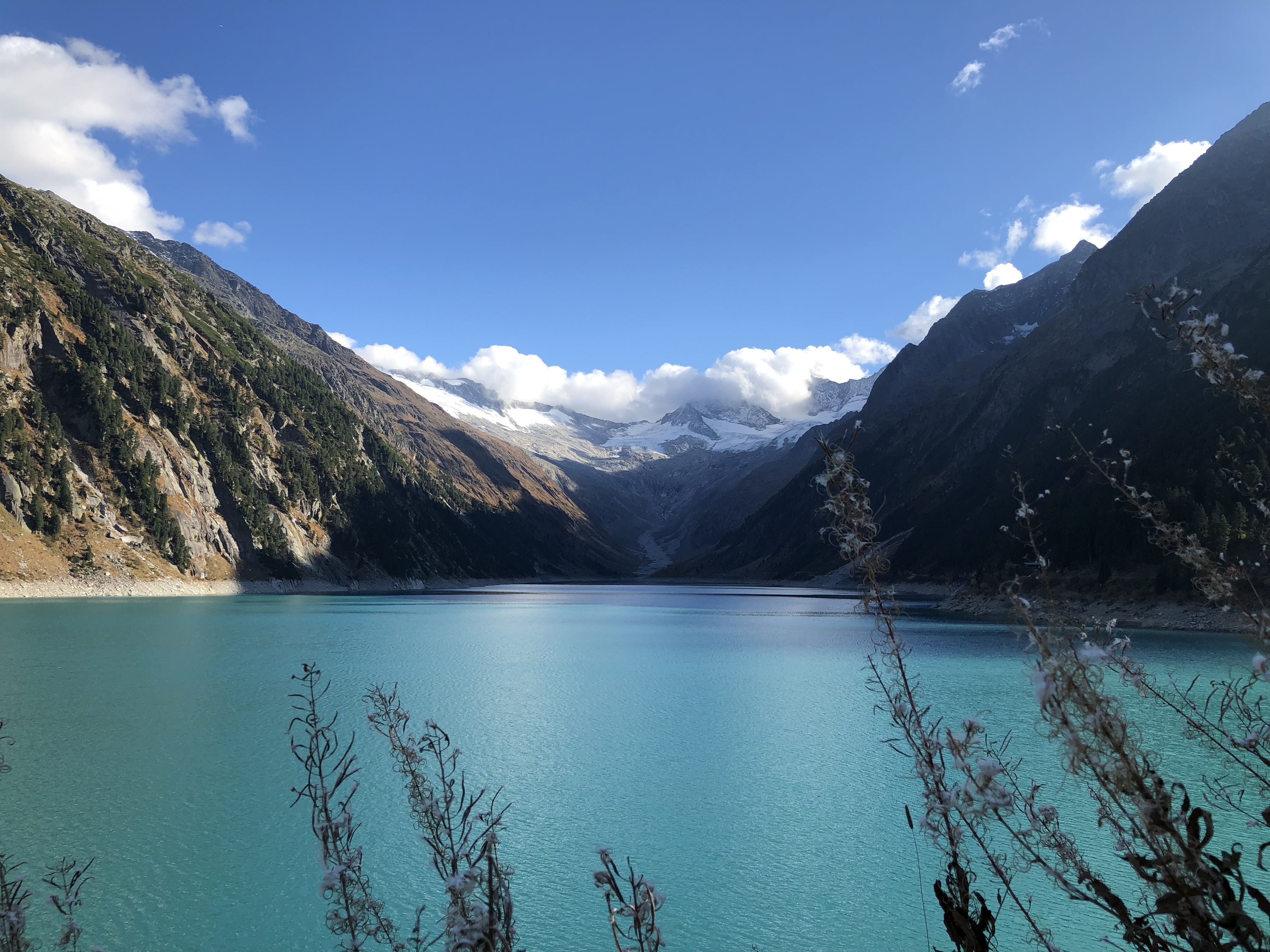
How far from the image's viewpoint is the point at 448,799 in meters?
4.27

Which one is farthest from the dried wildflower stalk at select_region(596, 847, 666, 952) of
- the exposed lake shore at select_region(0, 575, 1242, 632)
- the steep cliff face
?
the steep cliff face

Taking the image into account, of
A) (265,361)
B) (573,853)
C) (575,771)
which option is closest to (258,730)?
(575,771)

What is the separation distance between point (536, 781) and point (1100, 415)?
9983 cm

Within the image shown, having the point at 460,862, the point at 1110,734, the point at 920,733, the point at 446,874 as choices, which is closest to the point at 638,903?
the point at 446,874

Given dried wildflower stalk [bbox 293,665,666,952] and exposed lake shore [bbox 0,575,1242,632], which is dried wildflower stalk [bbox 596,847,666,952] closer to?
dried wildflower stalk [bbox 293,665,666,952]

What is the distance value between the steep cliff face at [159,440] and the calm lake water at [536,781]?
4735cm

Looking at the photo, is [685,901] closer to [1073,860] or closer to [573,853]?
[573,853]

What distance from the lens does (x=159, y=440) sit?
315ft

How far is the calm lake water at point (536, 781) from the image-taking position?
1081 centimetres

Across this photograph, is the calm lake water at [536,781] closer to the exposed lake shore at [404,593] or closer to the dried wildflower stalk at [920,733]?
the dried wildflower stalk at [920,733]

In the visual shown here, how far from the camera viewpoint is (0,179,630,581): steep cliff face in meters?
79.0

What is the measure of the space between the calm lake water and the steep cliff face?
47.3 meters

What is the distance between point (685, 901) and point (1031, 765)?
34.8ft

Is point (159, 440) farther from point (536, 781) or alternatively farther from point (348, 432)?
point (536, 781)
